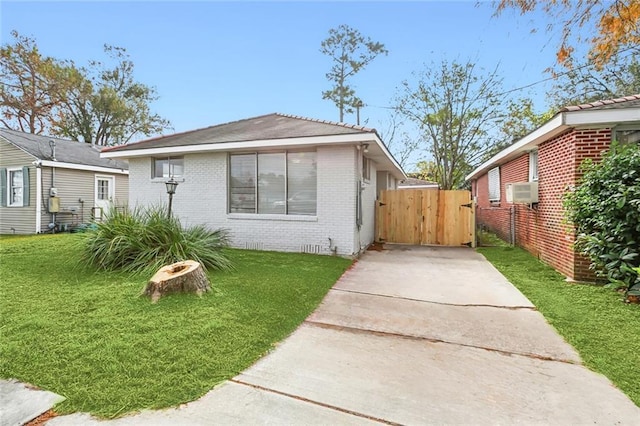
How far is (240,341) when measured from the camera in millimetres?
3133

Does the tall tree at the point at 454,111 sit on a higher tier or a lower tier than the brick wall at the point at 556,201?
higher

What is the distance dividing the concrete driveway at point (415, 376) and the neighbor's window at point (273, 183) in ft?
12.3

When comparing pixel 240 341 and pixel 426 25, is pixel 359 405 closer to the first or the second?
pixel 240 341

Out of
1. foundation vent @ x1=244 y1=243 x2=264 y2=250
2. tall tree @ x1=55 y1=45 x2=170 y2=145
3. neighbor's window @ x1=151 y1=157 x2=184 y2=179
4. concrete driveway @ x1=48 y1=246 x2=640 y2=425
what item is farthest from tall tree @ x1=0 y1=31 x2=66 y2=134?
concrete driveway @ x1=48 y1=246 x2=640 y2=425

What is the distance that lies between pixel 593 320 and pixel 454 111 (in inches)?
642

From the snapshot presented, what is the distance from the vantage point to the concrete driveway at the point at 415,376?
6.94 feet

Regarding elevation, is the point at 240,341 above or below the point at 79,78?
below

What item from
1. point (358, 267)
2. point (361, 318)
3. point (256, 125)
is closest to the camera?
point (361, 318)

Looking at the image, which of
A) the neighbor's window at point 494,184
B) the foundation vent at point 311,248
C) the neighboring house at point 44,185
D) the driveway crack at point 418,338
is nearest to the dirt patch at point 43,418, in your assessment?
the driveway crack at point 418,338

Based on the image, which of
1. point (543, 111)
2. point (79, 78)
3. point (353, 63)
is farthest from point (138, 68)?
point (543, 111)

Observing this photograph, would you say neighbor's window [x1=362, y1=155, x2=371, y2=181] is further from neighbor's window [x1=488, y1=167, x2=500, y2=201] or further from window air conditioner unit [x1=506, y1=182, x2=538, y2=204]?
neighbor's window [x1=488, y1=167, x2=500, y2=201]

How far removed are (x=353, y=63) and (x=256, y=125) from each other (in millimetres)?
15607

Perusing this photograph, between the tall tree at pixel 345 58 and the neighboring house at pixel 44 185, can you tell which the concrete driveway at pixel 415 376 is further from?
the tall tree at pixel 345 58

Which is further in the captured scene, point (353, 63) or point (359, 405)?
point (353, 63)
